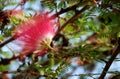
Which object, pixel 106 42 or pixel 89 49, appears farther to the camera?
pixel 106 42

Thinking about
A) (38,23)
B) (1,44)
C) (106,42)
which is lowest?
(106,42)

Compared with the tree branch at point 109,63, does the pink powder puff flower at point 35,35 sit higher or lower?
higher

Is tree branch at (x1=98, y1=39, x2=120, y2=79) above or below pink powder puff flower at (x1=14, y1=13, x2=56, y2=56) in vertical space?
below

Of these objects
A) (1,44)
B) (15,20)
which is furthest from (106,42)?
(15,20)

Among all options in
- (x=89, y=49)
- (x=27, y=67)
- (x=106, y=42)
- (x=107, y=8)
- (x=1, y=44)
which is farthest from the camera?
(x=106, y=42)

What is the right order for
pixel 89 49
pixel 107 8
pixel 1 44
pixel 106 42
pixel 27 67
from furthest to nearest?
pixel 106 42, pixel 1 44, pixel 27 67, pixel 89 49, pixel 107 8

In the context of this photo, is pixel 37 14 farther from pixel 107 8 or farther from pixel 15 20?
pixel 107 8

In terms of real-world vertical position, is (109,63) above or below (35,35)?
below

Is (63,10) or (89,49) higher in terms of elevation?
(63,10)
